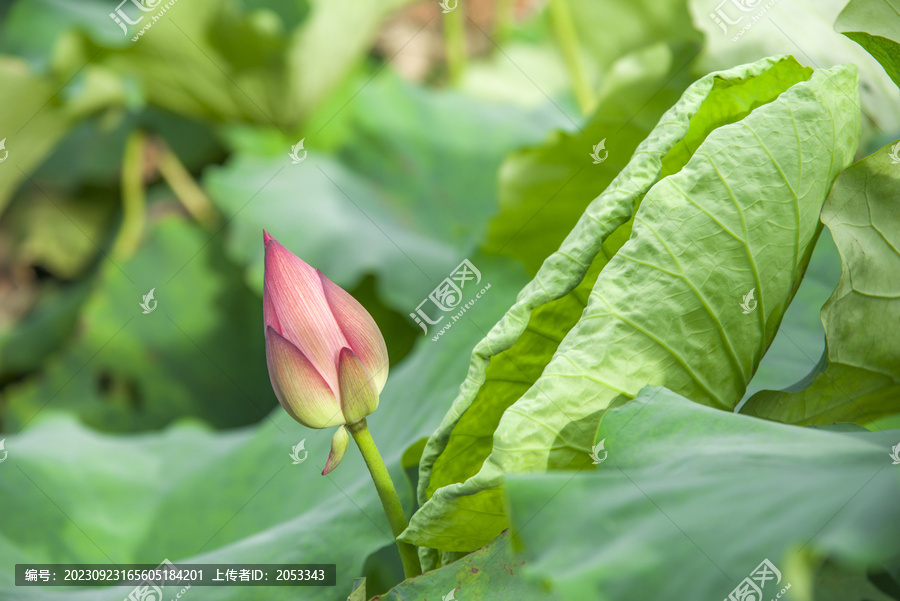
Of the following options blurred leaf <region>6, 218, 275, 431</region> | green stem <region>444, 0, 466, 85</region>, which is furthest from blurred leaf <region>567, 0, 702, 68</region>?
blurred leaf <region>6, 218, 275, 431</region>

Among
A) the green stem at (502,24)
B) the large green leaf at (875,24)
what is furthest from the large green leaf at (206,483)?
the green stem at (502,24)

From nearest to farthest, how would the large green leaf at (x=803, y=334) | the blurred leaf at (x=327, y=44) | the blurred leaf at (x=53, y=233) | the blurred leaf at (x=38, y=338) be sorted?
1. the large green leaf at (x=803, y=334)
2. the blurred leaf at (x=327, y=44)
3. the blurred leaf at (x=38, y=338)
4. the blurred leaf at (x=53, y=233)

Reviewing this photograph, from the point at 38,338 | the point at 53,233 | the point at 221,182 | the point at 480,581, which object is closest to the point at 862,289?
the point at 480,581

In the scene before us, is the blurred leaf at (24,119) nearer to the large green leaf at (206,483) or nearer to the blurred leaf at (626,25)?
the large green leaf at (206,483)

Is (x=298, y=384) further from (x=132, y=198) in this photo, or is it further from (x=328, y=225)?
(x=132, y=198)

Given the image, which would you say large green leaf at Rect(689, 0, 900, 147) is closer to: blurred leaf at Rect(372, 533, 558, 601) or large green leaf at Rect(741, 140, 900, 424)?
large green leaf at Rect(741, 140, 900, 424)

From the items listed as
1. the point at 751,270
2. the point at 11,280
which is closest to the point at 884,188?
the point at 751,270

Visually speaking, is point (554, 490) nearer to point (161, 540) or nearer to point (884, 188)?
point (884, 188)
